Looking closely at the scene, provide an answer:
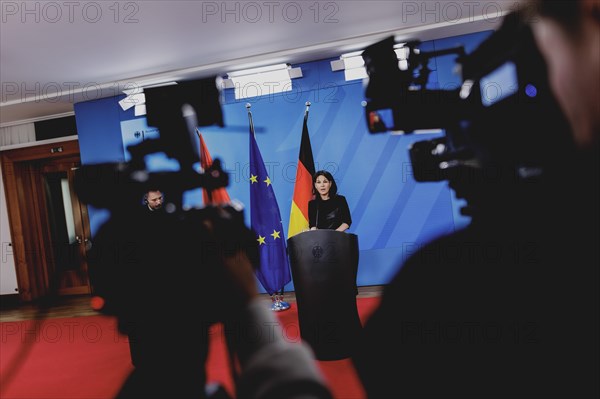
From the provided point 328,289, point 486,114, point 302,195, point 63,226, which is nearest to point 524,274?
point 486,114

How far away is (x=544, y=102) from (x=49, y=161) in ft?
22.6

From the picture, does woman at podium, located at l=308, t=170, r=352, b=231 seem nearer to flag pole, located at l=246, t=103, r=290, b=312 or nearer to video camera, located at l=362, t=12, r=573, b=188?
flag pole, located at l=246, t=103, r=290, b=312

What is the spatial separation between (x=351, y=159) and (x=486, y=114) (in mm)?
4082

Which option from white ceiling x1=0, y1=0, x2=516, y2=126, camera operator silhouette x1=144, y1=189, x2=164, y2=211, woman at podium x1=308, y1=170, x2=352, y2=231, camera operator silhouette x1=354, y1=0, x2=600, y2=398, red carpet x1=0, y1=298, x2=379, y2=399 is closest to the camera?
camera operator silhouette x1=354, y1=0, x2=600, y2=398

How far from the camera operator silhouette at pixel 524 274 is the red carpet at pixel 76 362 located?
154 centimetres

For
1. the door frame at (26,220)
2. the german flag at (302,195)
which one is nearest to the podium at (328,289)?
the german flag at (302,195)

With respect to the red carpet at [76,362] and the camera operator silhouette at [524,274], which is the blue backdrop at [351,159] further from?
the camera operator silhouette at [524,274]

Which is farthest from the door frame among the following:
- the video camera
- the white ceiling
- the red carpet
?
the video camera

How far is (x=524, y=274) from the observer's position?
38 centimetres

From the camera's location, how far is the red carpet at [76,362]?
94.4 inches

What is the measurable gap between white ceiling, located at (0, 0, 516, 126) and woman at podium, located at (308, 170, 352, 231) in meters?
1.43

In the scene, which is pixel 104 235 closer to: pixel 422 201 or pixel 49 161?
pixel 422 201

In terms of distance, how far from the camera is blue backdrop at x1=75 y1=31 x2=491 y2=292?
437 cm

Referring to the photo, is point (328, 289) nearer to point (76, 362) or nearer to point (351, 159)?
point (76, 362)
